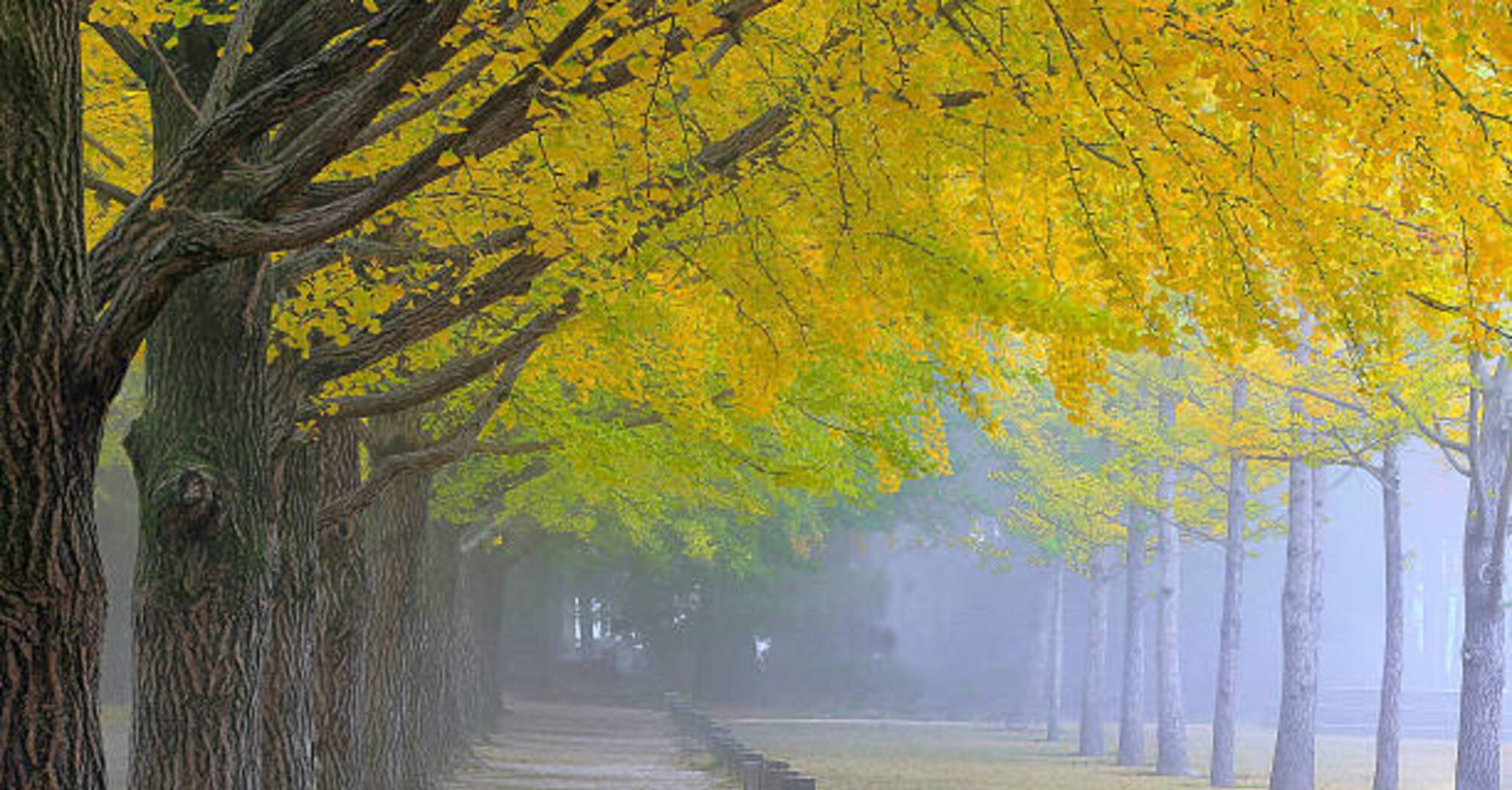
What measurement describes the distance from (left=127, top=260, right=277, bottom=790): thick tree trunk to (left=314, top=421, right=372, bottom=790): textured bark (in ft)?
12.6

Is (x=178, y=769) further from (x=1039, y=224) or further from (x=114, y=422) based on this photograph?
(x=114, y=422)

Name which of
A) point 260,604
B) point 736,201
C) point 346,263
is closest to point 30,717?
point 260,604

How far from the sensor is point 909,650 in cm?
7381

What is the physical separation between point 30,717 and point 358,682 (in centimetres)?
817

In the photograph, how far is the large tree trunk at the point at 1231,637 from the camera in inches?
1254

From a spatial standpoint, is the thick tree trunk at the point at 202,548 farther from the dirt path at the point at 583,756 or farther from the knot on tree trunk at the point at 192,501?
the dirt path at the point at 583,756

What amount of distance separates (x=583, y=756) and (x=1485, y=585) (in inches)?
656

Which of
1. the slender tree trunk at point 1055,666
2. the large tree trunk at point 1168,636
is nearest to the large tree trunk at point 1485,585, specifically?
the large tree trunk at point 1168,636

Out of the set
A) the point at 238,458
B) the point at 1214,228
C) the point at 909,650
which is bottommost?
the point at 909,650

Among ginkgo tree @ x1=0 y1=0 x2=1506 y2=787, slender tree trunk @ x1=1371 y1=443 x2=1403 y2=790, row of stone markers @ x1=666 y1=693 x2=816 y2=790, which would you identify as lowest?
row of stone markers @ x1=666 y1=693 x2=816 y2=790

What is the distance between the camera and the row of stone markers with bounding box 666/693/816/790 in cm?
1992

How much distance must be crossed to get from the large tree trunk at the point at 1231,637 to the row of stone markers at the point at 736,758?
25.7 feet

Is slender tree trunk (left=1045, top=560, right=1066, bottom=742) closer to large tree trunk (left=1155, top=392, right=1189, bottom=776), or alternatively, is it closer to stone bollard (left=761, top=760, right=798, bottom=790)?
large tree trunk (left=1155, top=392, right=1189, bottom=776)

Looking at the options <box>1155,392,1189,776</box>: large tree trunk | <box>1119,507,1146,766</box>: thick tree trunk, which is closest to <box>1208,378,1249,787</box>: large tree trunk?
<box>1155,392,1189,776</box>: large tree trunk
